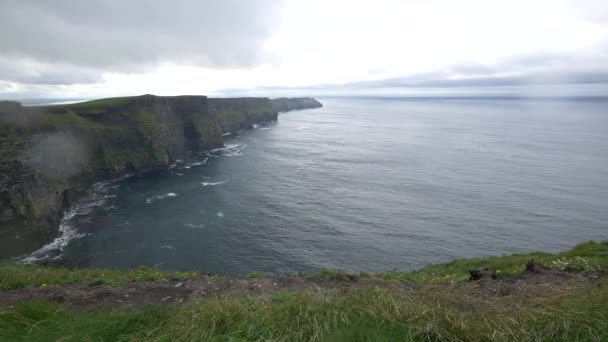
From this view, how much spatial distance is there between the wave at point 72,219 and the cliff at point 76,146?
1.22 metres

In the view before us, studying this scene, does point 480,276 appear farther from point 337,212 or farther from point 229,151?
point 229,151

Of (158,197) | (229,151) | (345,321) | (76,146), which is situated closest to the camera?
(345,321)

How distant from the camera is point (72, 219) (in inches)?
2109

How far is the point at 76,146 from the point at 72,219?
1004 inches

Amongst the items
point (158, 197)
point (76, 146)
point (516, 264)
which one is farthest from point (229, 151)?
point (516, 264)

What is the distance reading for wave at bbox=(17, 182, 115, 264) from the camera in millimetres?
41775

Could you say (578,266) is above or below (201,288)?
below

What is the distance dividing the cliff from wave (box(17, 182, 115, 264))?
4.00 ft

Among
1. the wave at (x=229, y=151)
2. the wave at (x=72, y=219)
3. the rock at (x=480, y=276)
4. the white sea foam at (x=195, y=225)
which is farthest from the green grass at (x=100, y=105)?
the rock at (x=480, y=276)

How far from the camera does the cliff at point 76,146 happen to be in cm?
4834

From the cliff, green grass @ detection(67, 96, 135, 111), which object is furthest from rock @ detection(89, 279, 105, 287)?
green grass @ detection(67, 96, 135, 111)

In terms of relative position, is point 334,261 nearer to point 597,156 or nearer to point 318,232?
point 318,232

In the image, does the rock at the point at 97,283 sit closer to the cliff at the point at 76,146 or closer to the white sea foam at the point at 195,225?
the white sea foam at the point at 195,225

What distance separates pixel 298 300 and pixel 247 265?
31596 mm
